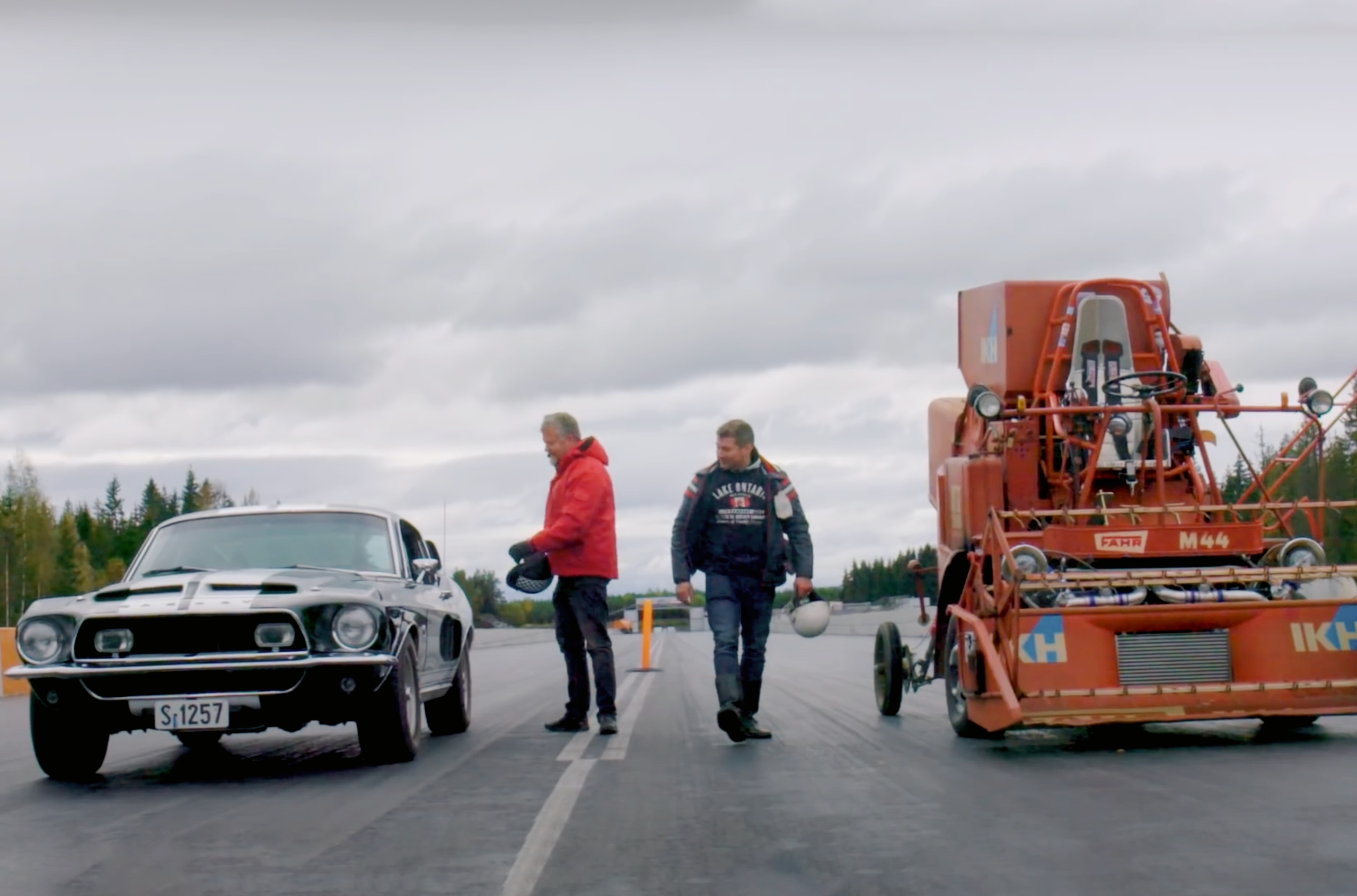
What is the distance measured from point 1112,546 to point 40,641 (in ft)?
20.5

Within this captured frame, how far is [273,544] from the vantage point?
1025cm

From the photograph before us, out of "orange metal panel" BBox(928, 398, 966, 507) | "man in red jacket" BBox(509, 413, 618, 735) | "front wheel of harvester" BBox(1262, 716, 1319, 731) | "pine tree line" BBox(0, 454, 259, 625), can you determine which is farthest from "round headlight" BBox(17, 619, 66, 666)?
"pine tree line" BBox(0, 454, 259, 625)

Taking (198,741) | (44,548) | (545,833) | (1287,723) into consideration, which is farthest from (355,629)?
(44,548)

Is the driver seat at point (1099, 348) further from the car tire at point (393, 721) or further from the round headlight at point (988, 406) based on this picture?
the car tire at point (393, 721)

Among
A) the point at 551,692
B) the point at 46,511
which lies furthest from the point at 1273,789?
the point at 46,511

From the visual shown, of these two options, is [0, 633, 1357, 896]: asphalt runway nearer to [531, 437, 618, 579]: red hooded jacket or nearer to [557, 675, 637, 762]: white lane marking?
[557, 675, 637, 762]: white lane marking

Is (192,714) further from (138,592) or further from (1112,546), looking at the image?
(1112,546)

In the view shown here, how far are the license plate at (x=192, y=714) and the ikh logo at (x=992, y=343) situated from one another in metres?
6.16

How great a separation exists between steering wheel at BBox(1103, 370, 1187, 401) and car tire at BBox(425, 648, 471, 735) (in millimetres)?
5098

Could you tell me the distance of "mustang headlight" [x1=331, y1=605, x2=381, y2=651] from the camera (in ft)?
28.5

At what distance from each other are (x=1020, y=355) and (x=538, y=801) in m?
5.68

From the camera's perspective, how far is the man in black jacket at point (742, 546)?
35.0 ft

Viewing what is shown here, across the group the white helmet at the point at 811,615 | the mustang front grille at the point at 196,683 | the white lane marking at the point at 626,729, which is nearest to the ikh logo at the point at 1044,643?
the white helmet at the point at 811,615

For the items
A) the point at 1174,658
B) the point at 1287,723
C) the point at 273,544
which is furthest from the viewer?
the point at 1287,723
